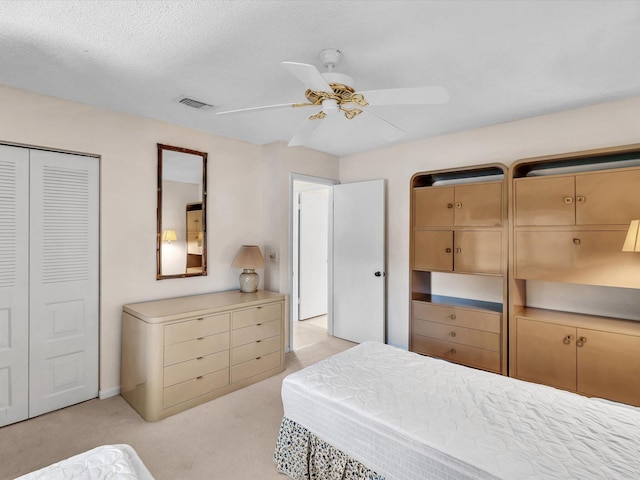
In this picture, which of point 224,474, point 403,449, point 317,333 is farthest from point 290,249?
point 403,449

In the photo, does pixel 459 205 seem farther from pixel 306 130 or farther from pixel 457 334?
pixel 306 130

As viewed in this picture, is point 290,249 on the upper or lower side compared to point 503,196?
lower

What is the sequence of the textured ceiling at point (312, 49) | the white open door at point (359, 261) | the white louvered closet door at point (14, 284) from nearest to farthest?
the textured ceiling at point (312, 49) → the white louvered closet door at point (14, 284) → the white open door at point (359, 261)

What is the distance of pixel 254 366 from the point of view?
3.24 m

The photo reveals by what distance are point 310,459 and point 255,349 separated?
151cm

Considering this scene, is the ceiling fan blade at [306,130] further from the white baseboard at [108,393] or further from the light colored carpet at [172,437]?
the white baseboard at [108,393]

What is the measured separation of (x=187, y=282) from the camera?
3432 mm

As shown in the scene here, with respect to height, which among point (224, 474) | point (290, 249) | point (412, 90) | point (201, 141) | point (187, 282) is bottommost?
point (224, 474)

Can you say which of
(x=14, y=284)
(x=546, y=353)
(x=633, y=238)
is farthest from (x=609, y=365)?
(x=14, y=284)

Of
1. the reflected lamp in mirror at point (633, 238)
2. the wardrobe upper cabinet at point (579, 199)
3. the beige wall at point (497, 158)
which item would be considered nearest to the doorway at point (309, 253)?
the beige wall at point (497, 158)

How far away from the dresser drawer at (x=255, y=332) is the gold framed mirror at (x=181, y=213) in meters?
0.83

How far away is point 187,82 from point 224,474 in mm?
2575

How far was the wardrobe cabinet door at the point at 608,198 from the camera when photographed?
93.4 inches

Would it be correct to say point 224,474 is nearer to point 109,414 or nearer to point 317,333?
point 109,414
